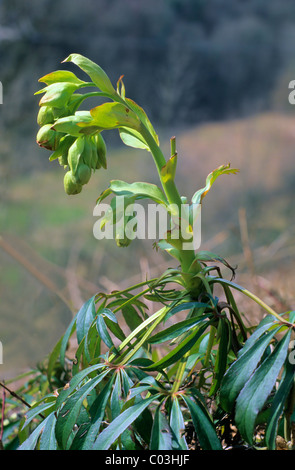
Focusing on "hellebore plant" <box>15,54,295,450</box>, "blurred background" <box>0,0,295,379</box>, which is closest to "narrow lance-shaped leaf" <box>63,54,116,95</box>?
"hellebore plant" <box>15,54,295,450</box>

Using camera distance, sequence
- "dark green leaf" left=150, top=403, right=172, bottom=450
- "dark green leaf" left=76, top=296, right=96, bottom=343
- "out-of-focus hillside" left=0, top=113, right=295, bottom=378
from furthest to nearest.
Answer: "out-of-focus hillside" left=0, top=113, right=295, bottom=378 < "dark green leaf" left=76, top=296, right=96, bottom=343 < "dark green leaf" left=150, top=403, right=172, bottom=450

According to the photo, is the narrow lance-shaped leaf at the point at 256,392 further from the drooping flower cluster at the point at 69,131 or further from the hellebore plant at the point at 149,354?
the drooping flower cluster at the point at 69,131

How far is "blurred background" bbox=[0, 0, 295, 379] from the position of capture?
1.18m

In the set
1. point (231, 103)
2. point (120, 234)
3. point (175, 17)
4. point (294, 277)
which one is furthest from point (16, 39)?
point (120, 234)

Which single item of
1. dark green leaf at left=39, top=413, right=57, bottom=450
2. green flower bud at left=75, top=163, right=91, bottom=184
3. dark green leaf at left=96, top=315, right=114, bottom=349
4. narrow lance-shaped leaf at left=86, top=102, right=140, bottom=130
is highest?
narrow lance-shaped leaf at left=86, top=102, right=140, bottom=130

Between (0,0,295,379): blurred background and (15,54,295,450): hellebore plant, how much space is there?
782 millimetres

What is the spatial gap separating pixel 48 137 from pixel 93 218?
2.88 feet

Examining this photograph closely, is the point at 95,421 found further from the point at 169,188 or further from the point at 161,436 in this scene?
the point at 169,188

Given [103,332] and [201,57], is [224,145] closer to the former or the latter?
[201,57]

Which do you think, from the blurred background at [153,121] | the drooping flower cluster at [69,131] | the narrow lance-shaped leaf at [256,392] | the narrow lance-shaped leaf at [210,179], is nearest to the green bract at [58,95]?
the drooping flower cluster at [69,131]

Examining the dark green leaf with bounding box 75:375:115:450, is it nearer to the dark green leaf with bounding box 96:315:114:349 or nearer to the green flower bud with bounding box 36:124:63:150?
the dark green leaf with bounding box 96:315:114:349

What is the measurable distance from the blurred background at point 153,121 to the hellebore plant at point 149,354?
0.78 metres

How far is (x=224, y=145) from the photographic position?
1227 millimetres

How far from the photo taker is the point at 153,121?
1224 millimetres
